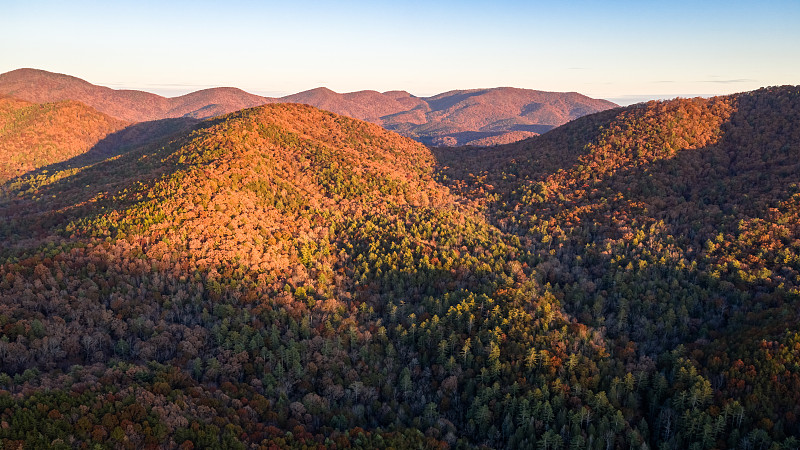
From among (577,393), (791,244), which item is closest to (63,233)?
(577,393)

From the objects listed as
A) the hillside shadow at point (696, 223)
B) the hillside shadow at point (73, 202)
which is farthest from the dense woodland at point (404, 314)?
the hillside shadow at point (73, 202)

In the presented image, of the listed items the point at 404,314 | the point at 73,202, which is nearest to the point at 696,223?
the point at 404,314

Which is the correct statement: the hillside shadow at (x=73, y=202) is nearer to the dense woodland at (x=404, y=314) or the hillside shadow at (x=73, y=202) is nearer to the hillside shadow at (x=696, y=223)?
the dense woodland at (x=404, y=314)

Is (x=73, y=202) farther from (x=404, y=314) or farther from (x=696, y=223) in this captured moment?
(x=696, y=223)

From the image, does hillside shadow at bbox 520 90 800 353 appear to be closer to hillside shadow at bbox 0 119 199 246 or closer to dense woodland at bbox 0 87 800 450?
dense woodland at bbox 0 87 800 450

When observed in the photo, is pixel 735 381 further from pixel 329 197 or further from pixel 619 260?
pixel 329 197

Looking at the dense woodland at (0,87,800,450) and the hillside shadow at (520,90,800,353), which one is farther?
the hillside shadow at (520,90,800,353)

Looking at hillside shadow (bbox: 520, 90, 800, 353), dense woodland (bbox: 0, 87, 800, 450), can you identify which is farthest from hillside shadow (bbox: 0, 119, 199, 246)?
hillside shadow (bbox: 520, 90, 800, 353)

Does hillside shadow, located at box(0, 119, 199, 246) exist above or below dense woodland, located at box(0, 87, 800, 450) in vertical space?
above

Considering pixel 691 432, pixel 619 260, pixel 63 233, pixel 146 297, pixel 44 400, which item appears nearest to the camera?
pixel 44 400
